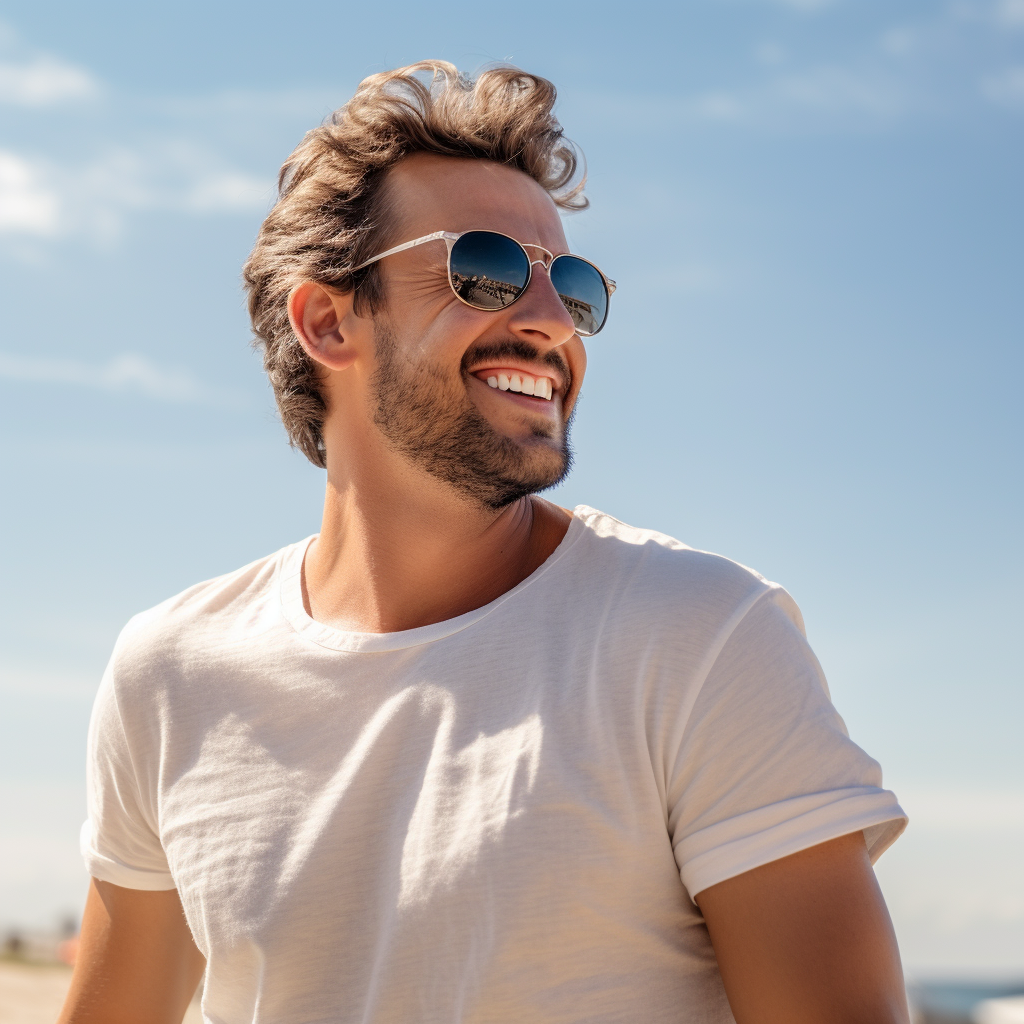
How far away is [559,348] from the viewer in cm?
288

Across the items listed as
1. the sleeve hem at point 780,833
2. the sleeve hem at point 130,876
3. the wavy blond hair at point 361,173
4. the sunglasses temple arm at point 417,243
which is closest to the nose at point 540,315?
the sunglasses temple arm at point 417,243

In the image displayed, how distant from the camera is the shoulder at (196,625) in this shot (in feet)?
9.09

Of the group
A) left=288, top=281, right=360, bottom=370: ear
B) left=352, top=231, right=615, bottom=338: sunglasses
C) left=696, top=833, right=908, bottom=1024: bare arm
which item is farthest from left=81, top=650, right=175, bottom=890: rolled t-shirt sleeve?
left=696, top=833, right=908, bottom=1024: bare arm

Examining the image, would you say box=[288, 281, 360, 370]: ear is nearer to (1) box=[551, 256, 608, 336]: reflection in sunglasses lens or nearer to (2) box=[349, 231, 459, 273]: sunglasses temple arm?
(2) box=[349, 231, 459, 273]: sunglasses temple arm

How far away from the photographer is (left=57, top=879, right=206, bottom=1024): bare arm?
2816 mm

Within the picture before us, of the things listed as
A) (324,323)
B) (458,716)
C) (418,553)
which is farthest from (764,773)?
(324,323)

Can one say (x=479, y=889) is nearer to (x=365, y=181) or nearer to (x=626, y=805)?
(x=626, y=805)

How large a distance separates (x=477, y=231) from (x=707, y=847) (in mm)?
1645

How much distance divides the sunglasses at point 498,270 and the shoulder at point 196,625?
914 mm

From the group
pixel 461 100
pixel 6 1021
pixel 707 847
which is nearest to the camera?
pixel 707 847

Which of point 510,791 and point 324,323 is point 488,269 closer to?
point 324,323

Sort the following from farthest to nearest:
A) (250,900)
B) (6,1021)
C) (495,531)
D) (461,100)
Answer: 1. (6,1021)
2. (461,100)
3. (495,531)
4. (250,900)

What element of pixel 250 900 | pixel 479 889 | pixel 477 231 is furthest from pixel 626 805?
pixel 477 231

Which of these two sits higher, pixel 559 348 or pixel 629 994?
pixel 559 348
